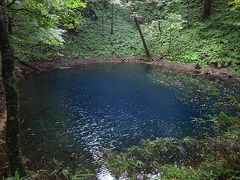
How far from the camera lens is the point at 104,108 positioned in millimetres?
19469

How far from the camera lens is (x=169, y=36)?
113 ft

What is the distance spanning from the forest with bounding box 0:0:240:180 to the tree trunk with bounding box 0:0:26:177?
2 cm

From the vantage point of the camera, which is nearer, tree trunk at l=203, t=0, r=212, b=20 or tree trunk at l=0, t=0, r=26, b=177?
tree trunk at l=0, t=0, r=26, b=177

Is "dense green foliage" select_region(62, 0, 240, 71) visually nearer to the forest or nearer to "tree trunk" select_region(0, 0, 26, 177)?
the forest

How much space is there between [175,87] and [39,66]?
40.9 ft

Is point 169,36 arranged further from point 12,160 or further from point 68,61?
point 12,160

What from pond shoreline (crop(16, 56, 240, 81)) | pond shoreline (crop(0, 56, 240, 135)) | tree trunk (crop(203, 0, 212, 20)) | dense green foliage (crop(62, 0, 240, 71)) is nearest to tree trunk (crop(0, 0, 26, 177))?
pond shoreline (crop(0, 56, 240, 135))

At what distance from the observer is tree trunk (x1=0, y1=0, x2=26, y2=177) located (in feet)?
22.8

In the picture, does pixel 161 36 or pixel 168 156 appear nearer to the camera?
pixel 168 156

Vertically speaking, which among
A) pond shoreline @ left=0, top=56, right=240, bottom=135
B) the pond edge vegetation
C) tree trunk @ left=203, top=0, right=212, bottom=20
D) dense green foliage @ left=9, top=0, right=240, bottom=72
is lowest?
the pond edge vegetation

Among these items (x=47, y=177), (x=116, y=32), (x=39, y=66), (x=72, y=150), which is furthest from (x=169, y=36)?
(x=47, y=177)

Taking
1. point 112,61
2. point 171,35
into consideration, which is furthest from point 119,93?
point 171,35

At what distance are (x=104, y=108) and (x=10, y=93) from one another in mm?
12373

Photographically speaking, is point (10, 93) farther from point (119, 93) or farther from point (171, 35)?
point (171, 35)
